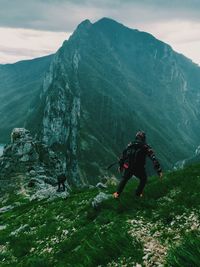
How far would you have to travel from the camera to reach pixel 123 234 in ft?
42.3

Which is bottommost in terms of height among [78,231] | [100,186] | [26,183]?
[26,183]

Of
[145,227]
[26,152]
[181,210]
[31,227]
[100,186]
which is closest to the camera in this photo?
[145,227]

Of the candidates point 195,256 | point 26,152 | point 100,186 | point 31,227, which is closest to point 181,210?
point 195,256

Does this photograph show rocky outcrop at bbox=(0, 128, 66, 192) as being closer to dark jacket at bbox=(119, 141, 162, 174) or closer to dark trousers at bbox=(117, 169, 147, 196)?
dark trousers at bbox=(117, 169, 147, 196)

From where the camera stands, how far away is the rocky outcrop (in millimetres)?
67738

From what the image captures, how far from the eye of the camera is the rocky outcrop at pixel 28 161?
67.7 meters

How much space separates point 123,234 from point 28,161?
61508mm

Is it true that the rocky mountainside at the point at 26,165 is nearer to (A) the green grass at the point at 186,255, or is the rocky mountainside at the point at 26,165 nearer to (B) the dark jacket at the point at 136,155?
(B) the dark jacket at the point at 136,155

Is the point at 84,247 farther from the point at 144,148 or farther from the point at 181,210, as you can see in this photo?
the point at 144,148

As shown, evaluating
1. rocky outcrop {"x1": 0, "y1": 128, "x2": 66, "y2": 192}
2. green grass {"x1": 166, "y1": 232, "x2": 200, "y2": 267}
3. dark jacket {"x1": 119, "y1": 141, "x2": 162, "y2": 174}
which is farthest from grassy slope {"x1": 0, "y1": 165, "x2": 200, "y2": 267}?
rocky outcrop {"x1": 0, "y1": 128, "x2": 66, "y2": 192}

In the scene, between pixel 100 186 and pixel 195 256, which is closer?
pixel 195 256

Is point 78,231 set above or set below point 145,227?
below

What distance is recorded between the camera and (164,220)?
1510 centimetres

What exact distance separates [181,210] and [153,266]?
17.9ft
